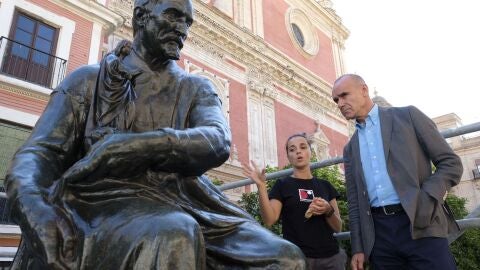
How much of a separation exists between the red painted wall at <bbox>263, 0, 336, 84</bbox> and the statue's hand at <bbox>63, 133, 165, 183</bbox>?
1731 cm

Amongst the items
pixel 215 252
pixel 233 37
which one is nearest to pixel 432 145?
pixel 215 252

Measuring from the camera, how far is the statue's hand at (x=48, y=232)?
3.39 feet

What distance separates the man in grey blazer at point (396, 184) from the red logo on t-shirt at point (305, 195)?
1.18 ft

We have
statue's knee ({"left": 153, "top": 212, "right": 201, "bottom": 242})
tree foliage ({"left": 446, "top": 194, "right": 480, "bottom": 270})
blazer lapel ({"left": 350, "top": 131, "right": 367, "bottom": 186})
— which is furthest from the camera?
tree foliage ({"left": 446, "top": 194, "right": 480, "bottom": 270})

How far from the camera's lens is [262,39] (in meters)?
17.0

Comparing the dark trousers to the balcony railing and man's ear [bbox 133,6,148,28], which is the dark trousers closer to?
Answer: man's ear [bbox 133,6,148,28]

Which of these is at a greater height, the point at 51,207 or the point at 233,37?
the point at 233,37

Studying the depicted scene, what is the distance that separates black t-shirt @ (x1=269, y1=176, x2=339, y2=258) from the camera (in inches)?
103

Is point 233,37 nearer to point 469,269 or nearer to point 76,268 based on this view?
point 469,269

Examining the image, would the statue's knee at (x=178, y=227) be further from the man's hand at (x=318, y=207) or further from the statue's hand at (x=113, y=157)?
the man's hand at (x=318, y=207)

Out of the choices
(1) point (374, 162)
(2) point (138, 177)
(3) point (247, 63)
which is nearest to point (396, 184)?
(1) point (374, 162)

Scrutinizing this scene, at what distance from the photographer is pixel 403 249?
6.77 feet

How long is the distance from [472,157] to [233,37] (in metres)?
27.0

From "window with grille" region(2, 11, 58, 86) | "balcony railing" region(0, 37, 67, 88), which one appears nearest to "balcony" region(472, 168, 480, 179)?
"balcony railing" region(0, 37, 67, 88)
